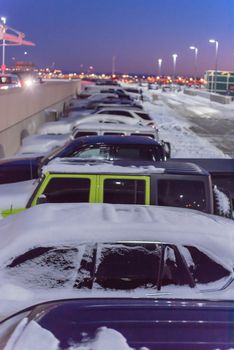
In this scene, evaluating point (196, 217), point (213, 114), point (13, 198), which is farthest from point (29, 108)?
point (213, 114)

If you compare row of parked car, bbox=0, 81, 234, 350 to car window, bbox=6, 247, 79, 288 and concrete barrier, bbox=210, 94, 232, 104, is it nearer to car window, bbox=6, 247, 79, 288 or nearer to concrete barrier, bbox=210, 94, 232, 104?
car window, bbox=6, 247, 79, 288

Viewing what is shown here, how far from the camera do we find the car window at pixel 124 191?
661cm

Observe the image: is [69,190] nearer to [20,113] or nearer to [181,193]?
[181,193]

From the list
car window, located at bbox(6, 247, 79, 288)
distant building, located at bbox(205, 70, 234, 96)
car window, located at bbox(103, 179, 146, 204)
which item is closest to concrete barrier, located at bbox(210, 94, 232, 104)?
distant building, located at bbox(205, 70, 234, 96)

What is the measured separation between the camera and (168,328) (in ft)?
9.29

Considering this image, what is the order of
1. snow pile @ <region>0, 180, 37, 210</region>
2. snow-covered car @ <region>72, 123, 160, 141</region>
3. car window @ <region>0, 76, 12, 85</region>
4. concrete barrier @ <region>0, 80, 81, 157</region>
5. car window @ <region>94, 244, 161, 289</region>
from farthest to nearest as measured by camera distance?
1. car window @ <region>0, 76, 12, 85</region>
2. concrete barrier @ <region>0, 80, 81, 157</region>
3. snow-covered car @ <region>72, 123, 160, 141</region>
4. snow pile @ <region>0, 180, 37, 210</region>
5. car window @ <region>94, 244, 161, 289</region>

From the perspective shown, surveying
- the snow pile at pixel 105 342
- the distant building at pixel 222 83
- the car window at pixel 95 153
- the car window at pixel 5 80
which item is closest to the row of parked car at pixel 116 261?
the snow pile at pixel 105 342

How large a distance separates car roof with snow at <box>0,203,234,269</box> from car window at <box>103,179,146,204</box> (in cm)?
166

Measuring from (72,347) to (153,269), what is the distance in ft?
5.58

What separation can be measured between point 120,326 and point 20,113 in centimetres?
1687

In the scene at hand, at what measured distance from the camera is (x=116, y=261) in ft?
14.5

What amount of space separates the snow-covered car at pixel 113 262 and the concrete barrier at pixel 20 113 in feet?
37.6

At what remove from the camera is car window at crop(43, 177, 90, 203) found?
667 cm

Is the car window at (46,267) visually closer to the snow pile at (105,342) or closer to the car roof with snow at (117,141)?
the snow pile at (105,342)
